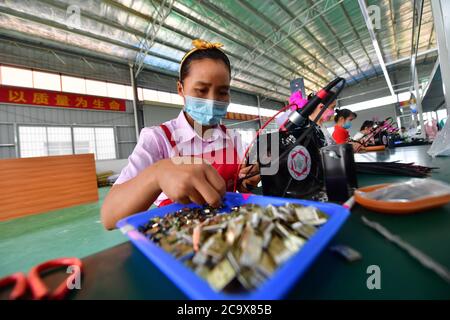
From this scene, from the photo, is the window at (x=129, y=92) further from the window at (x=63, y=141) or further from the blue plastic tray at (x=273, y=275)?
the blue plastic tray at (x=273, y=275)

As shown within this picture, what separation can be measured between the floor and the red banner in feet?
10.5

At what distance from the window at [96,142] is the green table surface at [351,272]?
6.28 m

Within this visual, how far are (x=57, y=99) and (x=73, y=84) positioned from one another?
2.03 feet

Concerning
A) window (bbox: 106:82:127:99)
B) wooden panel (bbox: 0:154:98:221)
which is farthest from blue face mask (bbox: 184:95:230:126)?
window (bbox: 106:82:127:99)

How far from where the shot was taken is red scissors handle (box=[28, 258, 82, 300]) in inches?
7.5

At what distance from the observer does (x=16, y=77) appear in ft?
14.6

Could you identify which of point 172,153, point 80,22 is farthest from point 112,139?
point 172,153

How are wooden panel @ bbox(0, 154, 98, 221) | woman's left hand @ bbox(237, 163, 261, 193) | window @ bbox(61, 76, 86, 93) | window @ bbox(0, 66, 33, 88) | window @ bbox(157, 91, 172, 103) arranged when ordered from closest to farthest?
1. woman's left hand @ bbox(237, 163, 261, 193)
2. wooden panel @ bbox(0, 154, 98, 221)
3. window @ bbox(0, 66, 33, 88)
4. window @ bbox(61, 76, 86, 93)
5. window @ bbox(157, 91, 172, 103)

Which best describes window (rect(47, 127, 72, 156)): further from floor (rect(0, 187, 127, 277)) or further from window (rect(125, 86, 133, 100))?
floor (rect(0, 187, 127, 277))

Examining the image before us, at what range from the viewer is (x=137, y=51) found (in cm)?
506

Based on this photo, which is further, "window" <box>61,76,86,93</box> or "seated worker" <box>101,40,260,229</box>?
"window" <box>61,76,86,93</box>

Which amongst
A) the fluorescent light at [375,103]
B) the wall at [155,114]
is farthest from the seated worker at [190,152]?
the fluorescent light at [375,103]

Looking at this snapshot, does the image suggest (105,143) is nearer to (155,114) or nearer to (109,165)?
(109,165)
